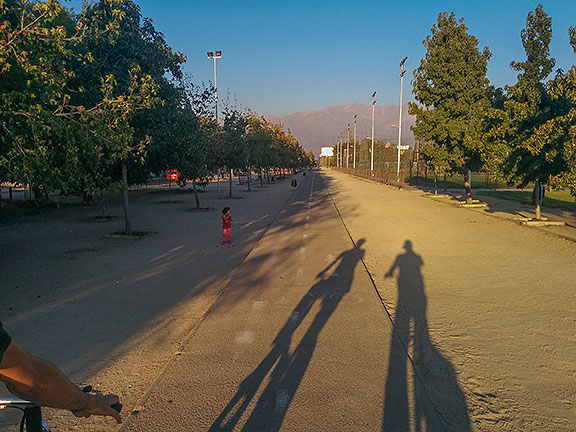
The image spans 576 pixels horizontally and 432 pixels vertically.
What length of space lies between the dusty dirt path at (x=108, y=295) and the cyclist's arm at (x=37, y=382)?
2568 mm

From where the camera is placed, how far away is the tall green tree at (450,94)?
76.5ft

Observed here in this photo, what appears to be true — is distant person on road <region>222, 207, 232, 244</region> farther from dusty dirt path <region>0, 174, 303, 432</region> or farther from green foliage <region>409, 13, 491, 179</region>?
green foliage <region>409, 13, 491, 179</region>

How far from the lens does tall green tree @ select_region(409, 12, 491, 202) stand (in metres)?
23.3

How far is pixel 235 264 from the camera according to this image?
9.71 m

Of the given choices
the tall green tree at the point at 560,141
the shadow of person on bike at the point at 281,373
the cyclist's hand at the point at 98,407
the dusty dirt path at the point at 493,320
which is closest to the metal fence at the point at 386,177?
the tall green tree at the point at 560,141

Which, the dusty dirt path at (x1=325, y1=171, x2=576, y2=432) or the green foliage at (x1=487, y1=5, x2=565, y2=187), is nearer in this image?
the dusty dirt path at (x1=325, y1=171, x2=576, y2=432)

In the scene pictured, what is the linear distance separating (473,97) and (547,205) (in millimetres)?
7416

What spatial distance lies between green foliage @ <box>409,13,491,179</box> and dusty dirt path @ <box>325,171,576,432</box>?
1153 cm

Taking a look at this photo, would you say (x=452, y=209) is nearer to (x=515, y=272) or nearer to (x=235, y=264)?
(x=515, y=272)

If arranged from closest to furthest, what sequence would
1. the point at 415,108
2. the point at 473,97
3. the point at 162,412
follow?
the point at 162,412 < the point at 473,97 < the point at 415,108

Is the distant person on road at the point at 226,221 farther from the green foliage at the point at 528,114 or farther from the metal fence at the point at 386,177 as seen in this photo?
the metal fence at the point at 386,177

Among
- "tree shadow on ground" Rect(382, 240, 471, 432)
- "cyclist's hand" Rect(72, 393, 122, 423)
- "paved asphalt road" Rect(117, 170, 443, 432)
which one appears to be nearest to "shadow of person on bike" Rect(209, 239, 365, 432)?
"paved asphalt road" Rect(117, 170, 443, 432)

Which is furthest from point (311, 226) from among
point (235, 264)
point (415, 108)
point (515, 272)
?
point (415, 108)

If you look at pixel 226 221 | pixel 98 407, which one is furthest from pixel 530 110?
pixel 98 407
